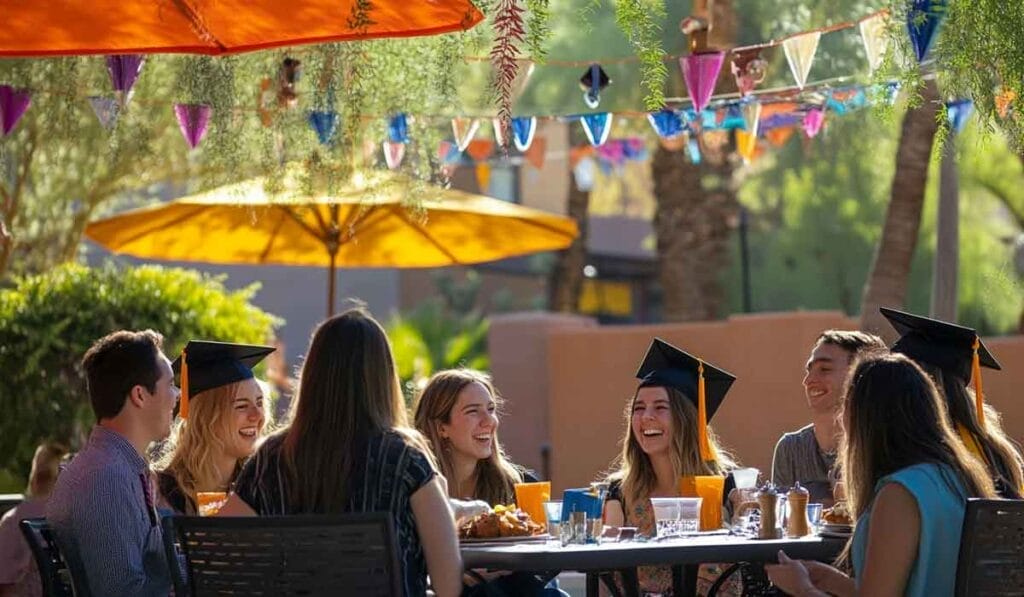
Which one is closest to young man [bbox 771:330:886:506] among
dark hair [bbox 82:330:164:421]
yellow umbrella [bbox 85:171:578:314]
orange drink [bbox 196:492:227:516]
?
orange drink [bbox 196:492:227:516]

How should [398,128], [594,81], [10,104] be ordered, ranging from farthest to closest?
[398,128]
[594,81]
[10,104]

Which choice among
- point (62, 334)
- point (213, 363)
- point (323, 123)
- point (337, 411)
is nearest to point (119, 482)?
point (337, 411)

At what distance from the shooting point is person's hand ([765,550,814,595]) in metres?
4.93

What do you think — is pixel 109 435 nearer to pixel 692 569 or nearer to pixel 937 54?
pixel 692 569

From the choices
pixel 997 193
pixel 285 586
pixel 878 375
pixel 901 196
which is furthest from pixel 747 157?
pixel 997 193

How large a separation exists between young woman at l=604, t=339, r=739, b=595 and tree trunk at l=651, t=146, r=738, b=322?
35.0 feet

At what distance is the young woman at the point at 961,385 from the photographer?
5.44 m

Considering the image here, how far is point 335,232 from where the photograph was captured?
1122 centimetres

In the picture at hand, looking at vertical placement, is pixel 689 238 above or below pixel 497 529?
above

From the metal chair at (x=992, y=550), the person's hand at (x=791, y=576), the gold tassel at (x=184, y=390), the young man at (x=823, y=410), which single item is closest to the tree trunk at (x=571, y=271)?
the young man at (x=823, y=410)

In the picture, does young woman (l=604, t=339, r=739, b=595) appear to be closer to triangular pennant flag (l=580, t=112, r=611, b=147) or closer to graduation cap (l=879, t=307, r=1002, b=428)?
graduation cap (l=879, t=307, r=1002, b=428)

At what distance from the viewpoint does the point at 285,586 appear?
447 cm

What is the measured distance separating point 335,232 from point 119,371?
5732mm

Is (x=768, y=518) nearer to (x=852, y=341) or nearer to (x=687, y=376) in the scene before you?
(x=687, y=376)
